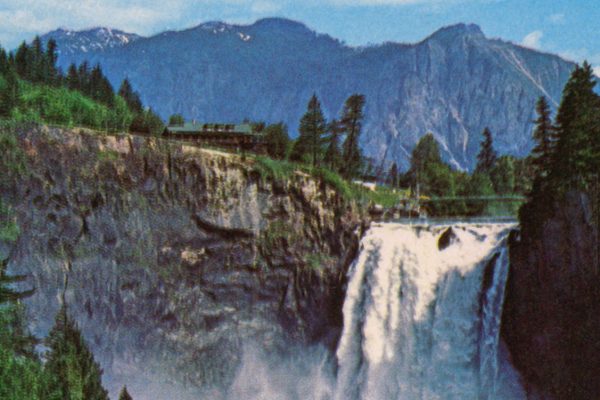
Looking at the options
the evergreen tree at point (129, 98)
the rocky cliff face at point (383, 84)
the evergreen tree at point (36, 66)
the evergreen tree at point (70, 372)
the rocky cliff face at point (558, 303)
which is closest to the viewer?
the evergreen tree at point (70, 372)

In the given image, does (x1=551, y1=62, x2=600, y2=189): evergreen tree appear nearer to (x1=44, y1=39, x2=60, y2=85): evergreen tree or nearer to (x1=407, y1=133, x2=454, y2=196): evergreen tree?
(x1=407, y1=133, x2=454, y2=196): evergreen tree

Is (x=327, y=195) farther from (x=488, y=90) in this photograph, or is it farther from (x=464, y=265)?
(x=488, y=90)

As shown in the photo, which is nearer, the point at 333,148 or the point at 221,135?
the point at 221,135

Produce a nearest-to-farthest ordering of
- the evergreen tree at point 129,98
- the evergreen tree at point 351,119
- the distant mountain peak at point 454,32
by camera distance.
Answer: the evergreen tree at point 351,119 → the evergreen tree at point 129,98 → the distant mountain peak at point 454,32

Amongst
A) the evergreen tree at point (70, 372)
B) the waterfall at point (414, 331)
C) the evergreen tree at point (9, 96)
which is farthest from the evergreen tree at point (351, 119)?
the evergreen tree at point (70, 372)

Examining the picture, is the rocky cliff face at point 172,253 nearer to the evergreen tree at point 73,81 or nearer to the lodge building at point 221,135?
the lodge building at point 221,135

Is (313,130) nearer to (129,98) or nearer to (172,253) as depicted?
(172,253)

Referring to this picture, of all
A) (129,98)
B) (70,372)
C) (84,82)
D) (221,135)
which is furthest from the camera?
(129,98)

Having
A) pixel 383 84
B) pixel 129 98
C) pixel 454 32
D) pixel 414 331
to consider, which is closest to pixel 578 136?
pixel 414 331
